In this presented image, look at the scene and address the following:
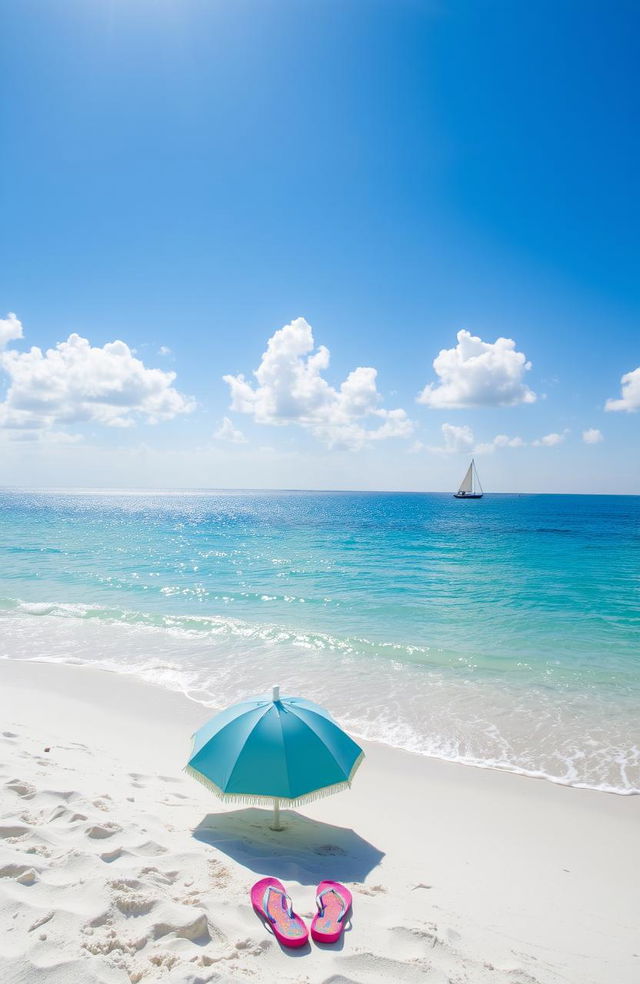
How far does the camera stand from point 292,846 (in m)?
6.36

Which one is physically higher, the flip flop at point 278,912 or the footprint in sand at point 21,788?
the flip flop at point 278,912

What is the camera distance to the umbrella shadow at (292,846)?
225 inches

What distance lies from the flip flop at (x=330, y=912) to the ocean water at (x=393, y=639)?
5391 millimetres

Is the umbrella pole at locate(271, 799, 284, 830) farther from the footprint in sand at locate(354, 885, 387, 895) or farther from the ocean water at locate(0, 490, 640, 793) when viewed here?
the ocean water at locate(0, 490, 640, 793)

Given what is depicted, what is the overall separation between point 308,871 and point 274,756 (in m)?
1.27

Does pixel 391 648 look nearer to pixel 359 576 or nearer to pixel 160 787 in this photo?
pixel 160 787

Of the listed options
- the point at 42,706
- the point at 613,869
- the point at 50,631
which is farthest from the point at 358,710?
the point at 50,631

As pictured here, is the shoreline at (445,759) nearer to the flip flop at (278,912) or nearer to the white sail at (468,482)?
the flip flop at (278,912)

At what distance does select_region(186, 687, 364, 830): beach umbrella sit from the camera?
6.00 metres

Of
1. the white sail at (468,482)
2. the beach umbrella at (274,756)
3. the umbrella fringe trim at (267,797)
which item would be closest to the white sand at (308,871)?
the umbrella fringe trim at (267,797)

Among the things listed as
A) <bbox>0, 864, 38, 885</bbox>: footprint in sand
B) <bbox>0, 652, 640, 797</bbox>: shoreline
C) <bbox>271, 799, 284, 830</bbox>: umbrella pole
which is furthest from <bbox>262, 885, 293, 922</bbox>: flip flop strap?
<bbox>0, 652, 640, 797</bbox>: shoreline

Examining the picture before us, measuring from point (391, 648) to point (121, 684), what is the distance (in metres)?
8.32

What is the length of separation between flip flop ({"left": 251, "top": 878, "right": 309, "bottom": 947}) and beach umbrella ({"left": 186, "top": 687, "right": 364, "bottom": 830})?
40.7 inches

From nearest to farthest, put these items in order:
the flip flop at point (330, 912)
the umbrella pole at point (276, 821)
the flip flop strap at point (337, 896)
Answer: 1. the flip flop at point (330, 912)
2. the flip flop strap at point (337, 896)
3. the umbrella pole at point (276, 821)
